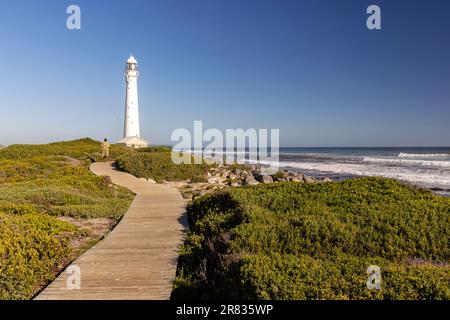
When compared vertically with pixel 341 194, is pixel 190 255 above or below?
below

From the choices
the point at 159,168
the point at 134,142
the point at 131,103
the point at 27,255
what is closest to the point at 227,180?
the point at 159,168

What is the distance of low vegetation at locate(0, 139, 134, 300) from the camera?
611 centimetres

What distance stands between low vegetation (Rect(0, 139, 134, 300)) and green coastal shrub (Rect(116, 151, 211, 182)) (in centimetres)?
325

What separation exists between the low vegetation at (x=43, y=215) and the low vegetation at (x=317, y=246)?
246cm

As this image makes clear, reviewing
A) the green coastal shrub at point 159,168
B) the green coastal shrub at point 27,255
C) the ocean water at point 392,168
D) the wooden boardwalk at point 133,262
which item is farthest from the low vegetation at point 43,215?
the ocean water at point 392,168

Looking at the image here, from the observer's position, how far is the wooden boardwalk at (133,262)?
536 centimetres

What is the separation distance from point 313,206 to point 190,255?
3.51 metres

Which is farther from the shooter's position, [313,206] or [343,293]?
[313,206]

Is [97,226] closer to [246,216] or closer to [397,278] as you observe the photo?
[246,216]

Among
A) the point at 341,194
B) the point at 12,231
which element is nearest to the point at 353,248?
the point at 341,194

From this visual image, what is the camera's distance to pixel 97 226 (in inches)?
400

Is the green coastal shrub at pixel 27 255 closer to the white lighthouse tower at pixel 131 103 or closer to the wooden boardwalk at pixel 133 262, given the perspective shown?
the wooden boardwalk at pixel 133 262

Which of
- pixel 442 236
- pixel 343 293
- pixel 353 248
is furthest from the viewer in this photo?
pixel 442 236

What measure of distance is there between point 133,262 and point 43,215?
4.57 m
